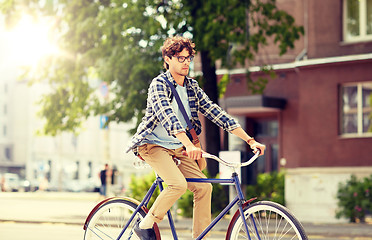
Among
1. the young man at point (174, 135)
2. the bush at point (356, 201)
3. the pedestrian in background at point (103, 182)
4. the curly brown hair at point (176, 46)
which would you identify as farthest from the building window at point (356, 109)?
the curly brown hair at point (176, 46)

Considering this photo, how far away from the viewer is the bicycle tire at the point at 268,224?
4957mm

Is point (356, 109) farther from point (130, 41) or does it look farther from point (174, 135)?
point (174, 135)

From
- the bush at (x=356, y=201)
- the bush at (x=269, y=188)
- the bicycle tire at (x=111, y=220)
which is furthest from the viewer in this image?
the bush at (x=269, y=188)

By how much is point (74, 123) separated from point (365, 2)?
996 centimetres

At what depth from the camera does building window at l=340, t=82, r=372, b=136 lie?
2211 cm

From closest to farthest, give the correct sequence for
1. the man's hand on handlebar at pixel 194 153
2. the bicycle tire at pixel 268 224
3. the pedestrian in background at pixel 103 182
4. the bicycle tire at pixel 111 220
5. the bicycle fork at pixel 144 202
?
the bicycle tire at pixel 268 224, the man's hand on handlebar at pixel 194 153, the bicycle fork at pixel 144 202, the bicycle tire at pixel 111 220, the pedestrian in background at pixel 103 182

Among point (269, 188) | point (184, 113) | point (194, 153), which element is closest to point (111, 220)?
point (184, 113)

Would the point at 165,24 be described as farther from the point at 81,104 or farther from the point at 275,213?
the point at 275,213

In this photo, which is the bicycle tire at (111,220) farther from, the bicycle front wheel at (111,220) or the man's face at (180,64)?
the man's face at (180,64)

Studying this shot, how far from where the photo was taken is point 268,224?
5.17 meters

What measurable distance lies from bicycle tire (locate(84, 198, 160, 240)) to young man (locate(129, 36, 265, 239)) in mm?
327

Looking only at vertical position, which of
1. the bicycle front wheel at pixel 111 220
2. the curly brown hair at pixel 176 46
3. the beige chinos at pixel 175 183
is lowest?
the bicycle front wheel at pixel 111 220

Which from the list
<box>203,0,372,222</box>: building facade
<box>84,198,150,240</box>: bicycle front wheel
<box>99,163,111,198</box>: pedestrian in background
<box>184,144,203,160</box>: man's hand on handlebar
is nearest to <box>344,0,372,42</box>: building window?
<box>203,0,372,222</box>: building facade

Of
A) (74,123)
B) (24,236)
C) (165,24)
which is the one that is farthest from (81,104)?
(24,236)
